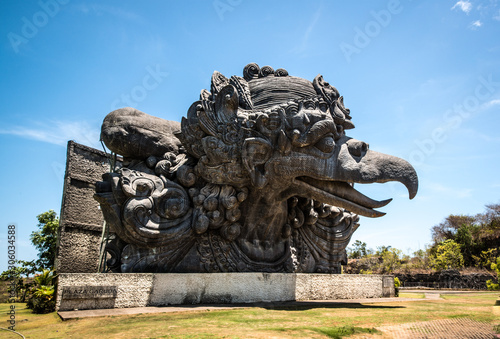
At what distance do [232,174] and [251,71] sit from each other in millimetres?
2315

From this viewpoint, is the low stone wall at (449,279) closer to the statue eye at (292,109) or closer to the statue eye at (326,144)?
the statue eye at (326,144)

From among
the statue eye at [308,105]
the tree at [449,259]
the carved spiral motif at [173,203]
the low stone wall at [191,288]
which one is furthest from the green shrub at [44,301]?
the tree at [449,259]

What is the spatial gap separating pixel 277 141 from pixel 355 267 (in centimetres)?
1464

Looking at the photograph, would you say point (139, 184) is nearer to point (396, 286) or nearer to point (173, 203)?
point (173, 203)

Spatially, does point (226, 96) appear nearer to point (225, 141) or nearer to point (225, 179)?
point (225, 141)

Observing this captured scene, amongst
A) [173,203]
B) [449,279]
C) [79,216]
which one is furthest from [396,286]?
[449,279]

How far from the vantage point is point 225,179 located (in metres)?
5.94

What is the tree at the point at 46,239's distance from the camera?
9.28m

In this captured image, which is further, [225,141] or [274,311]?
[225,141]

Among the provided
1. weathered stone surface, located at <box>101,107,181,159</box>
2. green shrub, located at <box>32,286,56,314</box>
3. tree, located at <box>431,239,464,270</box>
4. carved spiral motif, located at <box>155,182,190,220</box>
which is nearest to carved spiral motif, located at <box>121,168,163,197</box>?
carved spiral motif, located at <box>155,182,190,220</box>

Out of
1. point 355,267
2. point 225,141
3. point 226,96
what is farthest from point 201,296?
point 355,267

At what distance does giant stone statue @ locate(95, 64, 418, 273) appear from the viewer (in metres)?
5.71

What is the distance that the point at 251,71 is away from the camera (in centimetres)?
712

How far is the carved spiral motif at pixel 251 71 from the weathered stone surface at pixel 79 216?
381 cm
